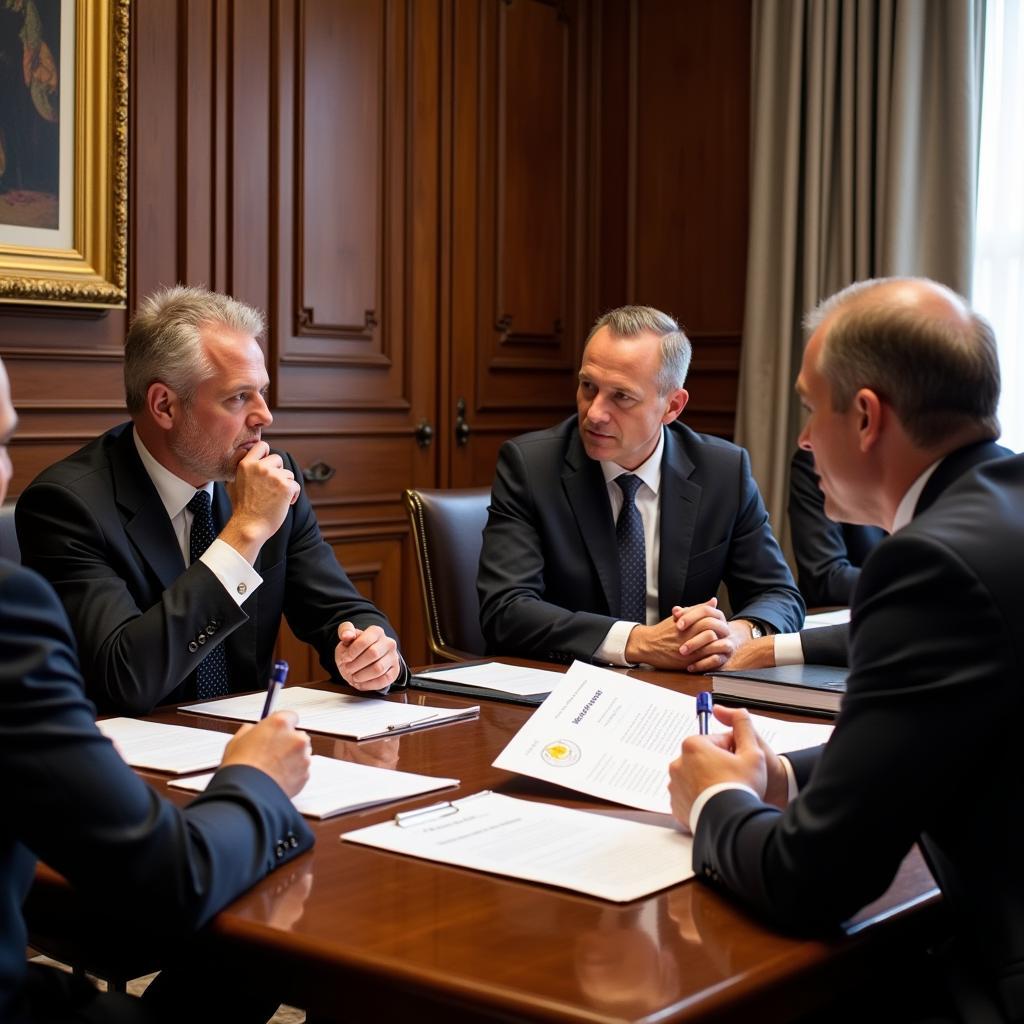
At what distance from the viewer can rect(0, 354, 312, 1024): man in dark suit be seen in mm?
1134

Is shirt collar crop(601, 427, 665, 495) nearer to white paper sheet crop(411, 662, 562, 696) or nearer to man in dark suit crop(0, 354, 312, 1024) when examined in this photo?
white paper sheet crop(411, 662, 562, 696)

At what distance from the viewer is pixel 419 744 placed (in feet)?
6.21

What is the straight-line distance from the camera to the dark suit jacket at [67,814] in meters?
1.13

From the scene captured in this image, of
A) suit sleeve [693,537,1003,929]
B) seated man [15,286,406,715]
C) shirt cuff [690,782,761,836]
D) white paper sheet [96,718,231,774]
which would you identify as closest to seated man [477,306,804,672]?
seated man [15,286,406,715]

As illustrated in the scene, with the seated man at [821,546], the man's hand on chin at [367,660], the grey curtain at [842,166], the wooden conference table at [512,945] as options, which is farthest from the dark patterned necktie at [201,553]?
the grey curtain at [842,166]

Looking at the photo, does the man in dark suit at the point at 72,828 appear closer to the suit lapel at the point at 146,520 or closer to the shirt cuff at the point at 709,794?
the shirt cuff at the point at 709,794

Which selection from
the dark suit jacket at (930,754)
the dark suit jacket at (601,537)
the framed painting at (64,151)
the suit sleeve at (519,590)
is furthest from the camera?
the framed painting at (64,151)

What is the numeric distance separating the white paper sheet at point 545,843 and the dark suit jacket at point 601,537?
132 cm

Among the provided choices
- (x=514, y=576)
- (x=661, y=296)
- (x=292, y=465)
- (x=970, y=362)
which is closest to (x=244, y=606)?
(x=292, y=465)

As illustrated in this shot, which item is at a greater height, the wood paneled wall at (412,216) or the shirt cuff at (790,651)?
the wood paneled wall at (412,216)

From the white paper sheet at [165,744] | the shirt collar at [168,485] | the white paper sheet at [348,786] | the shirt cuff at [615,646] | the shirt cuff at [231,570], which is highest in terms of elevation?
the shirt collar at [168,485]

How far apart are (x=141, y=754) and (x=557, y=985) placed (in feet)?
2.90

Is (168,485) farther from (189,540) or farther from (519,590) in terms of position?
(519,590)

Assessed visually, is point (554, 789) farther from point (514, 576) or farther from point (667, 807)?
point (514, 576)
